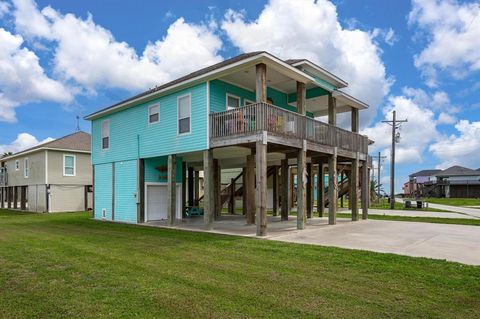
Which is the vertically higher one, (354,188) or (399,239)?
(354,188)

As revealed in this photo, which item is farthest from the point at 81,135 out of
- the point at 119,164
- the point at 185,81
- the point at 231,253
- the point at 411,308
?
the point at 411,308

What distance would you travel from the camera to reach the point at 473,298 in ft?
17.6

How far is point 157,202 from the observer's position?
60.5ft

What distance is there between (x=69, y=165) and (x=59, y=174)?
110 cm

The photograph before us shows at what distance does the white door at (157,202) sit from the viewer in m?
18.0

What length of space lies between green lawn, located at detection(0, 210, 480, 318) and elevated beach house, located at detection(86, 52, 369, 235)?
4.04 meters

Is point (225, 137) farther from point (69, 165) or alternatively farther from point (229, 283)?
point (69, 165)

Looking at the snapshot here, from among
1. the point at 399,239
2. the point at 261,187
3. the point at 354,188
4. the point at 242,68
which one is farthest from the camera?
the point at 354,188

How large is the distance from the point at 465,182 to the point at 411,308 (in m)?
68.0

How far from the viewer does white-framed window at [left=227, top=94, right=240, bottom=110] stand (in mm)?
14898

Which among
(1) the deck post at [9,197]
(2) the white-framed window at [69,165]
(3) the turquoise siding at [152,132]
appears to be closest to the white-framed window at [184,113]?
(3) the turquoise siding at [152,132]

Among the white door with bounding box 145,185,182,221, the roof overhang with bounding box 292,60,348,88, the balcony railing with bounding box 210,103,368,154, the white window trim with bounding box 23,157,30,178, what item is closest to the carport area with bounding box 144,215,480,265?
the balcony railing with bounding box 210,103,368,154

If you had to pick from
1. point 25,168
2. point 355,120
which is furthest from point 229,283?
point 25,168

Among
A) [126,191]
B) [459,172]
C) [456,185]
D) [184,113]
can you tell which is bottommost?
[456,185]
